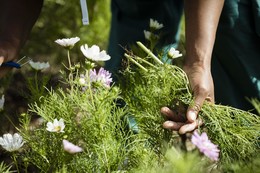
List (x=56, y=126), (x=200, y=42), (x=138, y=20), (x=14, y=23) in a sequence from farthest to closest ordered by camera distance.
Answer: (x=138, y=20)
(x=14, y=23)
(x=200, y=42)
(x=56, y=126)

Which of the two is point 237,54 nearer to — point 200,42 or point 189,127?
point 200,42

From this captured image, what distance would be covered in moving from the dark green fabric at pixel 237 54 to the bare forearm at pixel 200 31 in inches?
14.1

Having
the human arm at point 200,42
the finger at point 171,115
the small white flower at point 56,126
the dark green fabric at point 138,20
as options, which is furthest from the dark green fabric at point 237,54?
the small white flower at point 56,126

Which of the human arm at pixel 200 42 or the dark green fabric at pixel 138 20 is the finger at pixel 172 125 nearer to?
the human arm at pixel 200 42

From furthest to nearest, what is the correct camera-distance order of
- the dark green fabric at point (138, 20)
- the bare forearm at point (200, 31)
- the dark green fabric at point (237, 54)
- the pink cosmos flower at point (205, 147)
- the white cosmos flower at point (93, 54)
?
the dark green fabric at point (138, 20), the dark green fabric at point (237, 54), the bare forearm at point (200, 31), the white cosmos flower at point (93, 54), the pink cosmos flower at point (205, 147)

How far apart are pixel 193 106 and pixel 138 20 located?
88 cm

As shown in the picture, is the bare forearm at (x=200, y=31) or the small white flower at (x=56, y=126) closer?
the small white flower at (x=56, y=126)

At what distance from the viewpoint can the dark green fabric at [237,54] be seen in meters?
1.90

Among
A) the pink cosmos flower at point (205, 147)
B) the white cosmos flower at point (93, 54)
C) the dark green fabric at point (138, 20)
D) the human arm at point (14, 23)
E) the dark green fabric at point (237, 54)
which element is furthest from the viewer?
the dark green fabric at point (138, 20)

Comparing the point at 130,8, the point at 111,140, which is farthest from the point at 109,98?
the point at 130,8

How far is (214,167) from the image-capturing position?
53.8 inches

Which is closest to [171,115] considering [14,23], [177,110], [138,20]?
[177,110]

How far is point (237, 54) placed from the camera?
1.96 metres

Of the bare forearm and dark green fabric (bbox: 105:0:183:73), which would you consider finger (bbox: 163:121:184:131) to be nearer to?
the bare forearm
